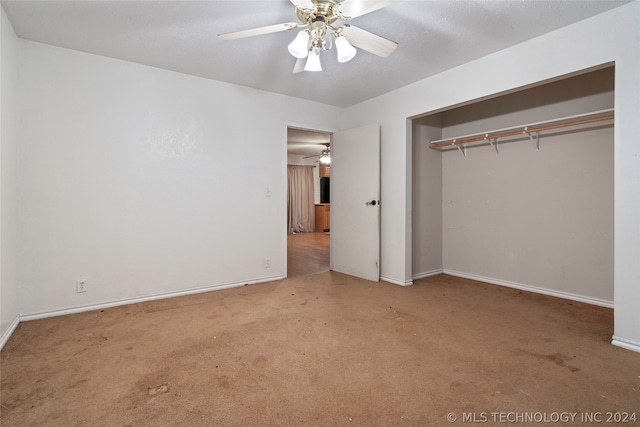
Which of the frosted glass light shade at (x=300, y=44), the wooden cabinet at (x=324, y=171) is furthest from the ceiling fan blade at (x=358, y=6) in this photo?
the wooden cabinet at (x=324, y=171)

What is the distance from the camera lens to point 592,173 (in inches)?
122

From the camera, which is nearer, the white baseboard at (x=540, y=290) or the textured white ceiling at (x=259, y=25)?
the textured white ceiling at (x=259, y=25)

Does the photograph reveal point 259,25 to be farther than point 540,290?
No

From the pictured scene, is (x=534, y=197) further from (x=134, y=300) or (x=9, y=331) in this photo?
(x=9, y=331)

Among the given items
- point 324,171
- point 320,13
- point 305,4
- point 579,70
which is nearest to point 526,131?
point 579,70

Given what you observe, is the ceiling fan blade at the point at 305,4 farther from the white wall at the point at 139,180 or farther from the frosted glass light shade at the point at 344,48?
the white wall at the point at 139,180

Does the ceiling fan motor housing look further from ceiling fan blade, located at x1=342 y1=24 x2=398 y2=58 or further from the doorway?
the doorway

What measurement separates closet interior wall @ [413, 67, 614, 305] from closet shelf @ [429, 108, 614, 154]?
105 millimetres

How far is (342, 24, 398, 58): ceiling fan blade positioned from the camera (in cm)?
197

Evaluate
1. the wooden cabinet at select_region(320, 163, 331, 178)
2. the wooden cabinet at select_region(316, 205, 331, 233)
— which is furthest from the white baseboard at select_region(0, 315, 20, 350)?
the wooden cabinet at select_region(320, 163, 331, 178)

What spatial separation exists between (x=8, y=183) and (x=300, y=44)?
2.44 meters

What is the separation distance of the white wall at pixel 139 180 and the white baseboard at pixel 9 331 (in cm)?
13

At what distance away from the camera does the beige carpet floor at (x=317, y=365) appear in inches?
59.6

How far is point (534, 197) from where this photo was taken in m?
3.50
